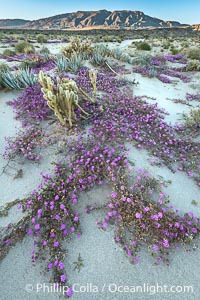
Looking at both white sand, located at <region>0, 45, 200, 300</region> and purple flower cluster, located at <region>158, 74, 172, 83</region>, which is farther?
purple flower cluster, located at <region>158, 74, 172, 83</region>

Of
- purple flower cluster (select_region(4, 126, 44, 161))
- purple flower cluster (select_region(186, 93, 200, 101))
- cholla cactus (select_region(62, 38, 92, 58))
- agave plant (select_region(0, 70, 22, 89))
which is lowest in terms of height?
purple flower cluster (select_region(4, 126, 44, 161))

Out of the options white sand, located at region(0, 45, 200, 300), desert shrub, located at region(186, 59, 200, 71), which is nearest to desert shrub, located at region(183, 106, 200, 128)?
white sand, located at region(0, 45, 200, 300)

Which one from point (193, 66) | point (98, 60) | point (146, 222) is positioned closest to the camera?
point (146, 222)

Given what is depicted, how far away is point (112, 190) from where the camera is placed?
11.1 ft

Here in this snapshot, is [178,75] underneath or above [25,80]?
underneath

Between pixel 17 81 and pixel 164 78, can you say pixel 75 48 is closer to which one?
pixel 164 78

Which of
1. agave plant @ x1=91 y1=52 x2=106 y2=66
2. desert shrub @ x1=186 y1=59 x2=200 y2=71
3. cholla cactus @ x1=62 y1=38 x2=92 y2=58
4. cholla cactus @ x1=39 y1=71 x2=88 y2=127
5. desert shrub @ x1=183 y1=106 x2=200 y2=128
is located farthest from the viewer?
desert shrub @ x1=186 y1=59 x2=200 y2=71

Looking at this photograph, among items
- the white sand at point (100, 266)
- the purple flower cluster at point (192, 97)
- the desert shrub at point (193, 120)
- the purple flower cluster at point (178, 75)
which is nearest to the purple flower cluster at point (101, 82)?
the purple flower cluster at point (192, 97)

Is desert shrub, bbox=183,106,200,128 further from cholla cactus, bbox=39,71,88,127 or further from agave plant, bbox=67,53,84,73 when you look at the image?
agave plant, bbox=67,53,84,73

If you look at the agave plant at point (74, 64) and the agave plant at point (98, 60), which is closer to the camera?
the agave plant at point (74, 64)

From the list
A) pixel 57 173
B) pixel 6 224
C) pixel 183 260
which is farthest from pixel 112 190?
pixel 6 224

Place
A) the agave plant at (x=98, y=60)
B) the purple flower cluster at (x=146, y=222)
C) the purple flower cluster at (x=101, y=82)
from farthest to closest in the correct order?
1. the agave plant at (x=98, y=60)
2. the purple flower cluster at (x=101, y=82)
3. the purple flower cluster at (x=146, y=222)

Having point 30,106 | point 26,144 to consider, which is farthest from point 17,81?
point 26,144

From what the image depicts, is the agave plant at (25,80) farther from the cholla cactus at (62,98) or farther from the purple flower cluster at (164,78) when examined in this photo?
the purple flower cluster at (164,78)
